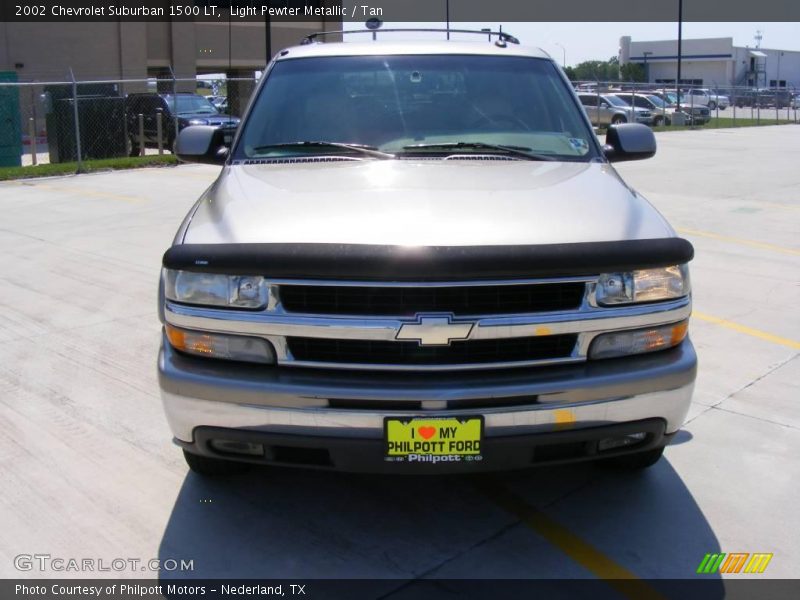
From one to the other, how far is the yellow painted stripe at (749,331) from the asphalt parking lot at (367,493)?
0.02m

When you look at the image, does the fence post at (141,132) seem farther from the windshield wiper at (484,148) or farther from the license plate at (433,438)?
the license plate at (433,438)

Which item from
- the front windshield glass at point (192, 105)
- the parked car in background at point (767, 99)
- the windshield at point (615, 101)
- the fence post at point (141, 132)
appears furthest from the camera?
the parked car in background at point (767, 99)

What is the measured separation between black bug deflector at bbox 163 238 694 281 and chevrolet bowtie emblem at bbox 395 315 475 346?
0.15 meters

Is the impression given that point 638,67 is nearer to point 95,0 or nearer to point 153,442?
point 95,0

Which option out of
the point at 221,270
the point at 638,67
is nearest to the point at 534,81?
the point at 221,270

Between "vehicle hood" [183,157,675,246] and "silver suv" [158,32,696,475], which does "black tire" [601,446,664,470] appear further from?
"vehicle hood" [183,157,675,246]

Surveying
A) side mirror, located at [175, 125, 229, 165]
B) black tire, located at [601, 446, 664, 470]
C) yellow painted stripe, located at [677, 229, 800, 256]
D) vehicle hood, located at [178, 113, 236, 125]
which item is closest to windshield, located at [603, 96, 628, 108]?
vehicle hood, located at [178, 113, 236, 125]

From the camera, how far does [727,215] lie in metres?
11.3

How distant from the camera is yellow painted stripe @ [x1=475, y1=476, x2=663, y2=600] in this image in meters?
3.21

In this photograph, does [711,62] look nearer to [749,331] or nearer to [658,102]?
[658,102]

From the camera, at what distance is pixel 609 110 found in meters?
32.7

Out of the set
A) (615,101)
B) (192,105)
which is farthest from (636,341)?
(615,101)

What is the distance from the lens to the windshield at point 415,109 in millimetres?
4500

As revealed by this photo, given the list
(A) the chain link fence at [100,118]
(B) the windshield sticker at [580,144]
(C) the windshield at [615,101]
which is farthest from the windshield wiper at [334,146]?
(C) the windshield at [615,101]
